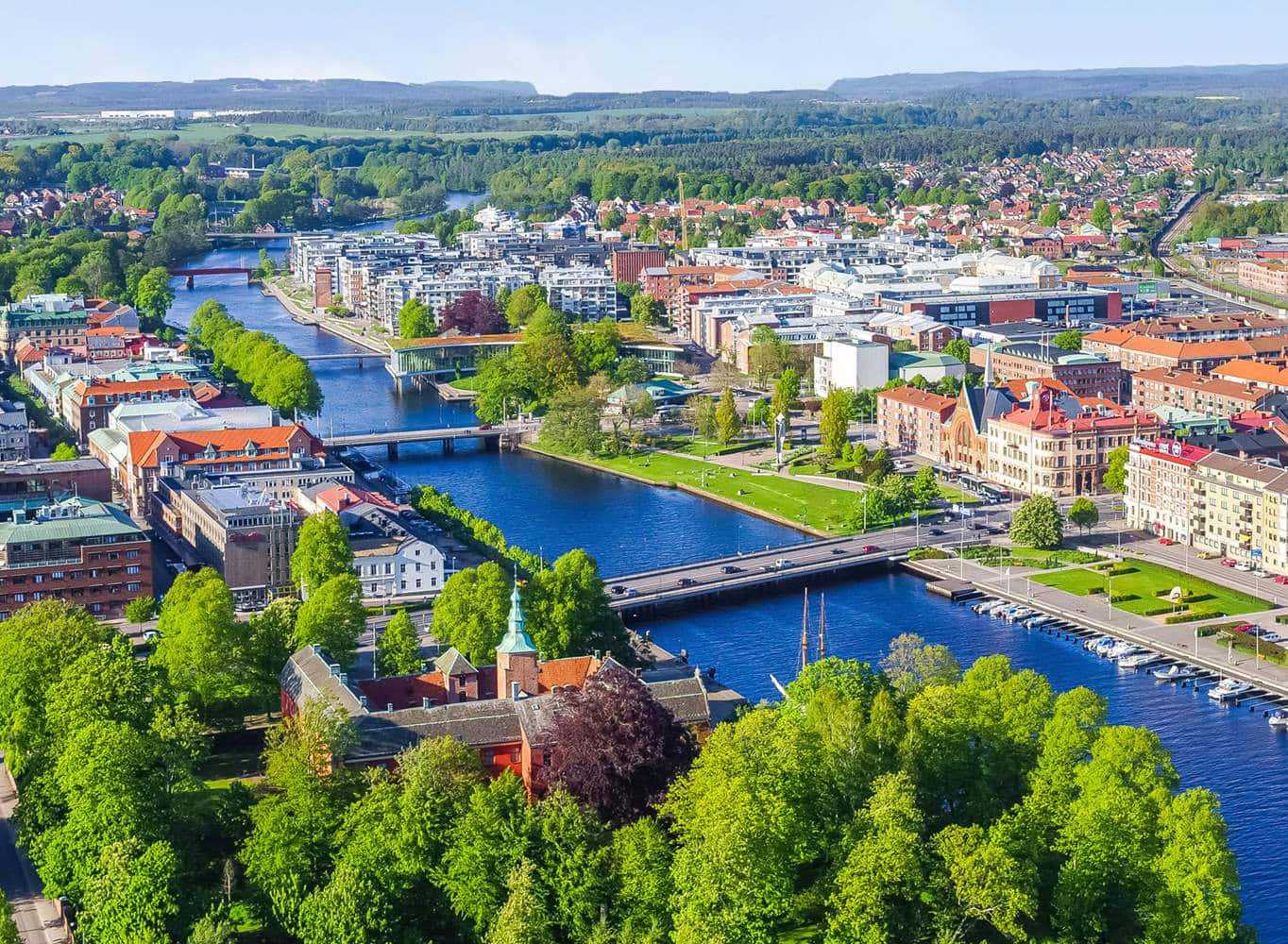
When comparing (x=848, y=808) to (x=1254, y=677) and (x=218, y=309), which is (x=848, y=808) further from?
(x=218, y=309)

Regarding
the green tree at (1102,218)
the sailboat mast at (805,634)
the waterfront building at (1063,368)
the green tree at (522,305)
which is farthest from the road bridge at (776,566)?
the green tree at (1102,218)

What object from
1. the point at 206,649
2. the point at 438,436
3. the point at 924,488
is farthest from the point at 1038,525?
the point at 438,436

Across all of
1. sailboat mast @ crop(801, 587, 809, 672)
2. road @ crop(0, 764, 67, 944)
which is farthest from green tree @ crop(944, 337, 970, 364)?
road @ crop(0, 764, 67, 944)

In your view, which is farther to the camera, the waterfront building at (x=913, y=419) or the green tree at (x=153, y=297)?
the green tree at (x=153, y=297)

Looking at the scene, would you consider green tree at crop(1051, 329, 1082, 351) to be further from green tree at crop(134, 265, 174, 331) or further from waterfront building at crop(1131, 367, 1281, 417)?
green tree at crop(134, 265, 174, 331)

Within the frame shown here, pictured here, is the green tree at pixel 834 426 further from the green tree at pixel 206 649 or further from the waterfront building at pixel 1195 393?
the green tree at pixel 206 649

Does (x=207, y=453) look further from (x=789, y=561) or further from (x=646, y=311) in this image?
(x=646, y=311)
